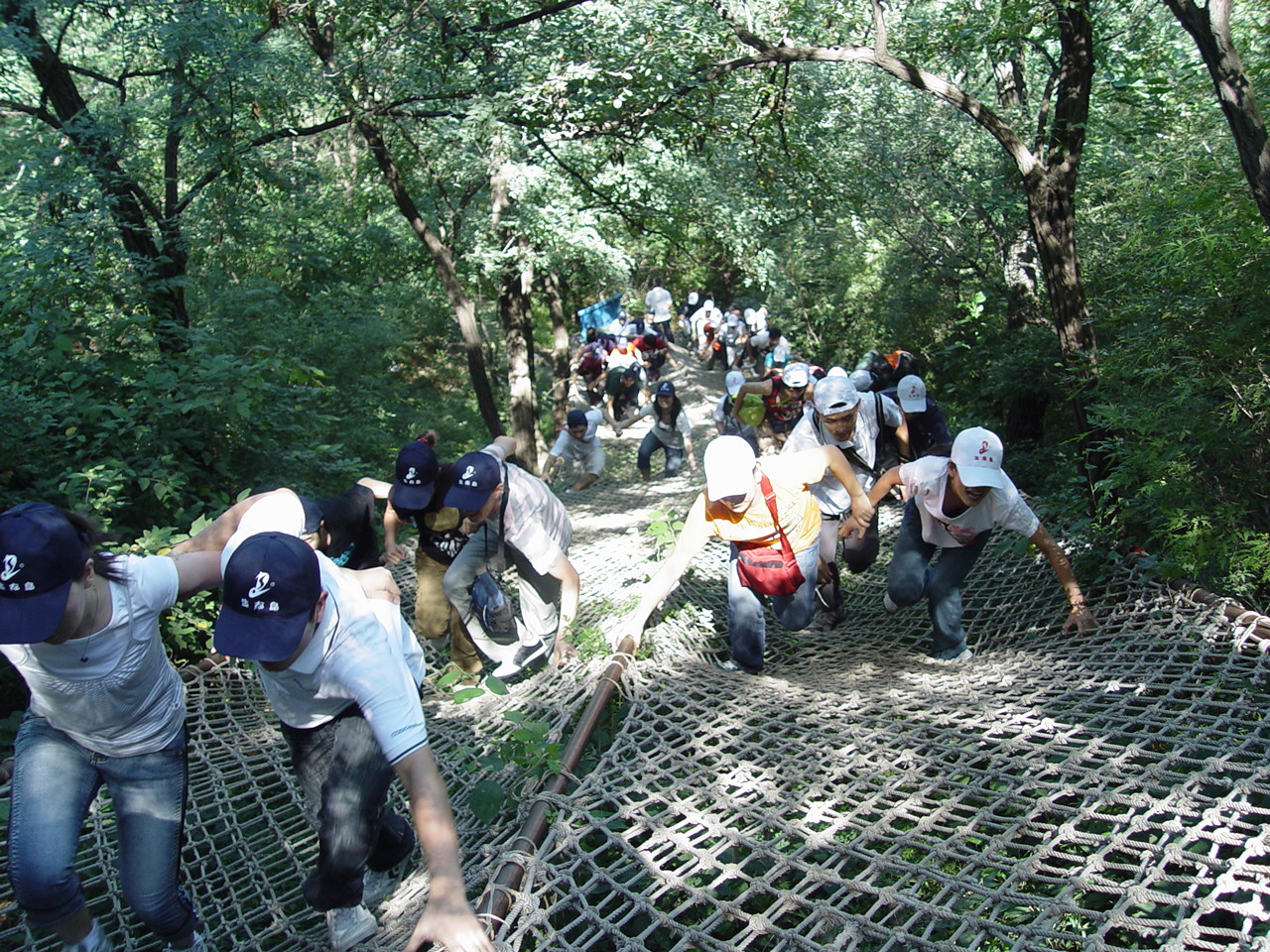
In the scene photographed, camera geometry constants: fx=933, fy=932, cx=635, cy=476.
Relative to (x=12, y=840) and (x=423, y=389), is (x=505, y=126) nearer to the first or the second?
(x=12, y=840)

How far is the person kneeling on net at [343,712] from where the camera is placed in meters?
1.77

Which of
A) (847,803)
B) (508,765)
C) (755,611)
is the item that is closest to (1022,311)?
(755,611)

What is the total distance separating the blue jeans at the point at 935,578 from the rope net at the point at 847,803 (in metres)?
0.14

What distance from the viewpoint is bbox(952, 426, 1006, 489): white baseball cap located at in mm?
3586

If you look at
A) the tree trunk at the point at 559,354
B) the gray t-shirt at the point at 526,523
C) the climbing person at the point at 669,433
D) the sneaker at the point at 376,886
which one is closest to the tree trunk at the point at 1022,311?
the climbing person at the point at 669,433

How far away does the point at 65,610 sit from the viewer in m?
1.91

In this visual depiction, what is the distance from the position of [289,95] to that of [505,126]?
179 cm

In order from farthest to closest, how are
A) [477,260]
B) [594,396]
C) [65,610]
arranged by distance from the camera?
[594,396]
[477,260]
[65,610]

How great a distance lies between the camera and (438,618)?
15.0 ft

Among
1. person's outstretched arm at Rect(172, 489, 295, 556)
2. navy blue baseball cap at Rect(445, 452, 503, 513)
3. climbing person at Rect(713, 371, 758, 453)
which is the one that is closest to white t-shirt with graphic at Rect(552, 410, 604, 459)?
climbing person at Rect(713, 371, 758, 453)

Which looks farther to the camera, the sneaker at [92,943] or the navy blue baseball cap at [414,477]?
the navy blue baseball cap at [414,477]

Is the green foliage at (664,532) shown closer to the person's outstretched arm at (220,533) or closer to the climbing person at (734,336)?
the person's outstretched arm at (220,533)

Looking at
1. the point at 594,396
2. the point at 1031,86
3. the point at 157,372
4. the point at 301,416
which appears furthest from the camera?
the point at 594,396

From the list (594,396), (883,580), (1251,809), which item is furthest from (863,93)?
(1251,809)
